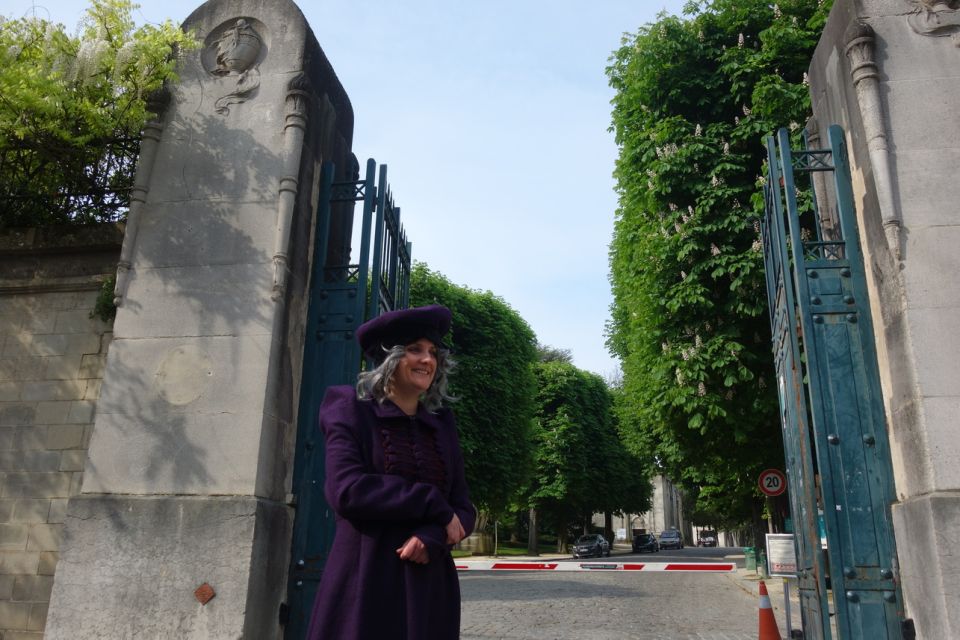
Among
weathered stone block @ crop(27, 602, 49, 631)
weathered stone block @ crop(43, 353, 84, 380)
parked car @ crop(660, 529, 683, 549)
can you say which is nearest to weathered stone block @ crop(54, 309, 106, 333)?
weathered stone block @ crop(43, 353, 84, 380)

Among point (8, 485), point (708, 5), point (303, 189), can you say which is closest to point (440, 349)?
point (303, 189)

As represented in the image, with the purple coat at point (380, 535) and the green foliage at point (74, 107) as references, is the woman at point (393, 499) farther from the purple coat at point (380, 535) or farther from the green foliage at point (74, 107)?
the green foliage at point (74, 107)

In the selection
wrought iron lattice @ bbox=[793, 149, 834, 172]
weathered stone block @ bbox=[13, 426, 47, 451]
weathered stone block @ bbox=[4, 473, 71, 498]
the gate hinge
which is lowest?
the gate hinge

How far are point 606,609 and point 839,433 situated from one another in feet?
29.8

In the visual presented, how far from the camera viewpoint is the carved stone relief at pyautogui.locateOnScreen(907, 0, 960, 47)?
5789mm

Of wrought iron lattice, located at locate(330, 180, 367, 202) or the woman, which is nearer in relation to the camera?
the woman

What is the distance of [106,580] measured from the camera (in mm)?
5332

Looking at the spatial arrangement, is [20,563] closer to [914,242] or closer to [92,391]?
[92,391]

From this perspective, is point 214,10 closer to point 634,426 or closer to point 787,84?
point 787,84

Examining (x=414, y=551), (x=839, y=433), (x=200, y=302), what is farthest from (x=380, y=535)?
(x=839, y=433)

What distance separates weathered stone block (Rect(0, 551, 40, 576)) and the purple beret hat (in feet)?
14.6

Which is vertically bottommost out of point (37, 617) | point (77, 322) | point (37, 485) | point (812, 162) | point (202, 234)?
point (37, 617)

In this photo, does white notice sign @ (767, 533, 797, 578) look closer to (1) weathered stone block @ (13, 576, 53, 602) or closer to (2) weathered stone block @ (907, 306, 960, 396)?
(2) weathered stone block @ (907, 306, 960, 396)

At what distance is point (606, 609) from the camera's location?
1355 cm
